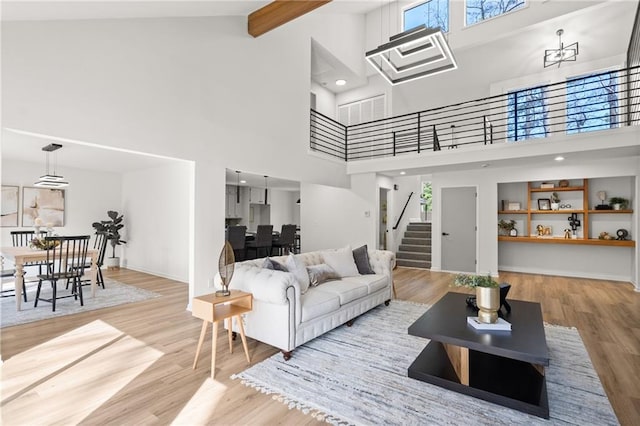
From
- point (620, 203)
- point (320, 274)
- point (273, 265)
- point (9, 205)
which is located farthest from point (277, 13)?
point (620, 203)

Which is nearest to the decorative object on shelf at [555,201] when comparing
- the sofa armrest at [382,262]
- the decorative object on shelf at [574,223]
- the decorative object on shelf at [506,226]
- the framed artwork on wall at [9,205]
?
the decorative object on shelf at [574,223]

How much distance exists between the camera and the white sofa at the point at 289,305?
2828 mm

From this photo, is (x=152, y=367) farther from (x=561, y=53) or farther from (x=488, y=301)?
(x=561, y=53)

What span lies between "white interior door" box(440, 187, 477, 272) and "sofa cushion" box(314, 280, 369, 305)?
447 cm

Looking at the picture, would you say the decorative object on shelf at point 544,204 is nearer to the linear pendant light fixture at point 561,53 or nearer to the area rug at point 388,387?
the linear pendant light fixture at point 561,53

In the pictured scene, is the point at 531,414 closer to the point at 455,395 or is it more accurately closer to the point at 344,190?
the point at 455,395

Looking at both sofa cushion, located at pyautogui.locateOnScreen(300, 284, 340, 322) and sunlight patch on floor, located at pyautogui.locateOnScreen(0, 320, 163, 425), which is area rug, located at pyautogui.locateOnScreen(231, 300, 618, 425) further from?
sunlight patch on floor, located at pyautogui.locateOnScreen(0, 320, 163, 425)

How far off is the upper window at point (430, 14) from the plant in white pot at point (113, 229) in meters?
8.82

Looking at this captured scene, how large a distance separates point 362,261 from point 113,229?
20.2ft

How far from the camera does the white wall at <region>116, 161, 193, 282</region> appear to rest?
631cm

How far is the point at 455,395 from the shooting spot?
7.50 ft

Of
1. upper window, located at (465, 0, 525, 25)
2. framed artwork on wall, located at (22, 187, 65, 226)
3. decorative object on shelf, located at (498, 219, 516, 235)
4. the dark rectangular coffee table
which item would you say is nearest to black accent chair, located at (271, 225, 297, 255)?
framed artwork on wall, located at (22, 187, 65, 226)

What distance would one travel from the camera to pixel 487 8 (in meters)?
7.05

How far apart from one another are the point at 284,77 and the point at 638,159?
6.81m
